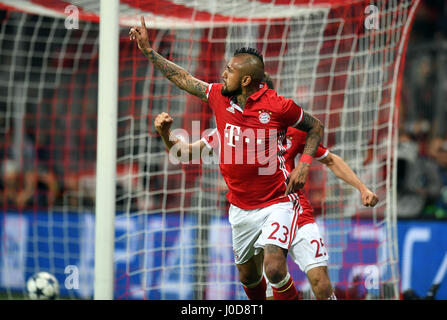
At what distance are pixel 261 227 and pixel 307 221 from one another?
1.71 ft

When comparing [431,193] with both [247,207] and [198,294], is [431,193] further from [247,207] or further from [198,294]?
[247,207]

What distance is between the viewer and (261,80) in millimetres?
4629

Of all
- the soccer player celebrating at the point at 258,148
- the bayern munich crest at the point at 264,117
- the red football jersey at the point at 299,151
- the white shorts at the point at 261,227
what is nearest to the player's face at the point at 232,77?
the soccer player celebrating at the point at 258,148

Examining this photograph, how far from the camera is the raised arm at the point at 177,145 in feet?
14.7

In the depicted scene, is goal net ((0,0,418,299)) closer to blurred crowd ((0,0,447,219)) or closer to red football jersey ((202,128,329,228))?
blurred crowd ((0,0,447,219))

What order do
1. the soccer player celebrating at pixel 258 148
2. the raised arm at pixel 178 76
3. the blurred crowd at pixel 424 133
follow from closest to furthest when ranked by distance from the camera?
the soccer player celebrating at pixel 258 148, the raised arm at pixel 178 76, the blurred crowd at pixel 424 133

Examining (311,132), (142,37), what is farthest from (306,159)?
(142,37)

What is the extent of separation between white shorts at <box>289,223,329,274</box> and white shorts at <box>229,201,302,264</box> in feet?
0.76

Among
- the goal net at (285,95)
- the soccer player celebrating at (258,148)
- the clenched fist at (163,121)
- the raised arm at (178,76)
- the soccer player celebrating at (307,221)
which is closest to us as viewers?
the clenched fist at (163,121)

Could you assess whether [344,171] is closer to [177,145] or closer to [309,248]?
[309,248]

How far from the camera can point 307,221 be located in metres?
5.08

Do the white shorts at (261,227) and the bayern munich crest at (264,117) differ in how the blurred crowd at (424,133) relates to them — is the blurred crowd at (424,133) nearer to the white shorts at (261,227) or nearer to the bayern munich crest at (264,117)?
the white shorts at (261,227)

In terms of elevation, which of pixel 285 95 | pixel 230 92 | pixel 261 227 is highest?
pixel 285 95

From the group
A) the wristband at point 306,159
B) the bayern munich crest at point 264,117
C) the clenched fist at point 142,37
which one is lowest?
the wristband at point 306,159
